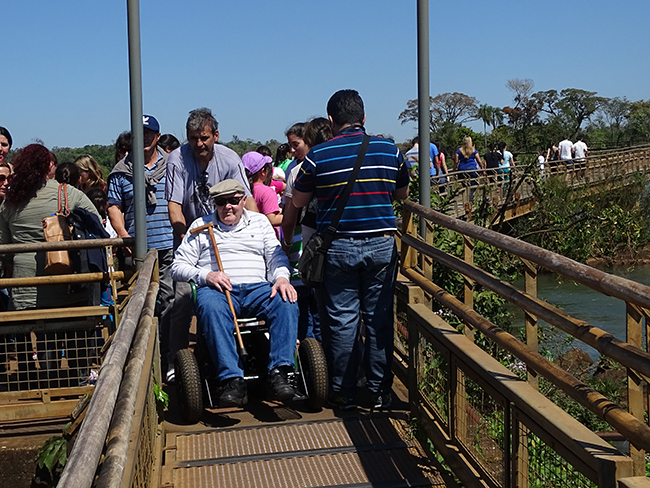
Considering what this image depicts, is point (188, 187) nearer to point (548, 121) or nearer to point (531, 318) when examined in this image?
point (531, 318)

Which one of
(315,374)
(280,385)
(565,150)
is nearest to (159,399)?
(280,385)

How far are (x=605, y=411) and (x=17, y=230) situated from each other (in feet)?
15.4

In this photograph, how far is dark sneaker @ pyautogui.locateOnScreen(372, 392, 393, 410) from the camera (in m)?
5.23

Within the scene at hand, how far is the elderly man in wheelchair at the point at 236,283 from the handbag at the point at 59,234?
3.16 ft

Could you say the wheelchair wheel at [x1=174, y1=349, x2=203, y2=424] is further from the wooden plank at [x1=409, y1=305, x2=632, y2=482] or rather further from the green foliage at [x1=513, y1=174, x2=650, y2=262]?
the green foliage at [x1=513, y1=174, x2=650, y2=262]

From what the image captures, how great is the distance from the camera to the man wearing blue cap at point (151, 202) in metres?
6.33

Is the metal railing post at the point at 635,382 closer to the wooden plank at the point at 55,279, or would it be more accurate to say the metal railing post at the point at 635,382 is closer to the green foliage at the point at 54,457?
the green foliage at the point at 54,457

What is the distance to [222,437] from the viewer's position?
4.92 metres

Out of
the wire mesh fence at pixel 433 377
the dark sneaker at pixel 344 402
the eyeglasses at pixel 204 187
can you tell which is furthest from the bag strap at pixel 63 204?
the wire mesh fence at pixel 433 377

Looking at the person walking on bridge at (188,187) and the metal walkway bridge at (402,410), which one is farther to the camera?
the person walking on bridge at (188,187)

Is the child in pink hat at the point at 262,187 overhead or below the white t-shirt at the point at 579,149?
below

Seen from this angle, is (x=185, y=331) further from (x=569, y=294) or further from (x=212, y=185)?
(x=569, y=294)

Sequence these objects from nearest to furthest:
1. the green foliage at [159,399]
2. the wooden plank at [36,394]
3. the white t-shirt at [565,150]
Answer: the green foliage at [159,399], the wooden plank at [36,394], the white t-shirt at [565,150]

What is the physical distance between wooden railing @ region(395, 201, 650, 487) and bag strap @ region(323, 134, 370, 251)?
20.4 inches
